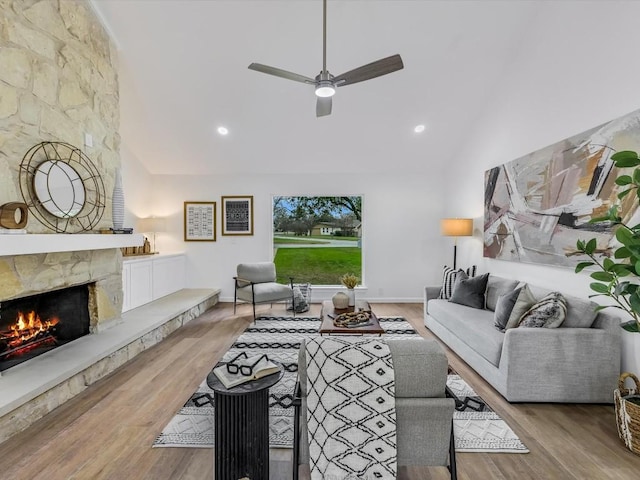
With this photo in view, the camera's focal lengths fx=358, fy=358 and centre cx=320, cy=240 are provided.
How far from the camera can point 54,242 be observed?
2.89 m

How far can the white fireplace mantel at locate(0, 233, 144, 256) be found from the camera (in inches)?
97.2

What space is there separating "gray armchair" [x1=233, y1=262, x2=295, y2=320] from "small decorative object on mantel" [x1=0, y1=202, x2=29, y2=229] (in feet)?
10.2

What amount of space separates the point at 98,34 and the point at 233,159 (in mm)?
2787

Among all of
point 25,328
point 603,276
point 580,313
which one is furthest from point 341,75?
point 25,328

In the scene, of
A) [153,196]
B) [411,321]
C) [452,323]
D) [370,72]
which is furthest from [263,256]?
[370,72]

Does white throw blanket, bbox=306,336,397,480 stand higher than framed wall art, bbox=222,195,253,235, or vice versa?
framed wall art, bbox=222,195,253,235

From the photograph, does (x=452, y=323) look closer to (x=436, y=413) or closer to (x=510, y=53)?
(x=436, y=413)

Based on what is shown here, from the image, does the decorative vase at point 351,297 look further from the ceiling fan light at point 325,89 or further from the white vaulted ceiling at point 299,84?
the white vaulted ceiling at point 299,84

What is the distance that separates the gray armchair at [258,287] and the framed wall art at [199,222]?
1.37 metres

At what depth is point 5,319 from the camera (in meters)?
3.02

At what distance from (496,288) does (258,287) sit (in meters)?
3.38

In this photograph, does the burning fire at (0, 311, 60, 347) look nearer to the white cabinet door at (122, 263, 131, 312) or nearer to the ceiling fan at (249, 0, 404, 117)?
the white cabinet door at (122, 263, 131, 312)

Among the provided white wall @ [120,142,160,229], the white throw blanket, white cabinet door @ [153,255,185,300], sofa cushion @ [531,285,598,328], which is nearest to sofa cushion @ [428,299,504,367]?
sofa cushion @ [531,285,598,328]

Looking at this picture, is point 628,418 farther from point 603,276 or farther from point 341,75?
point 341,75
